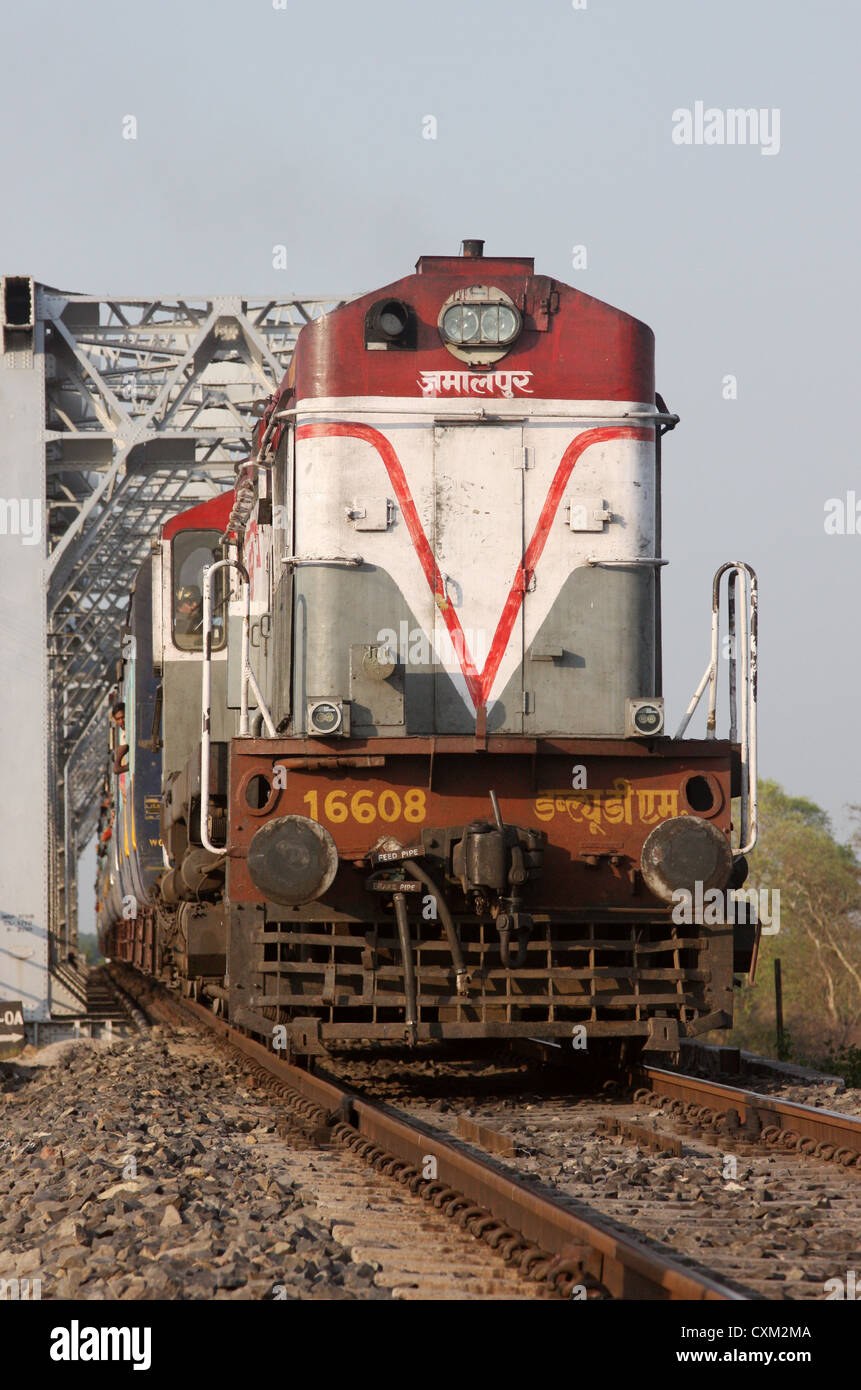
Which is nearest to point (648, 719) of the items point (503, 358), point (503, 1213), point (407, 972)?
point (407, 972)

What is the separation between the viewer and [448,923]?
8.27 metres

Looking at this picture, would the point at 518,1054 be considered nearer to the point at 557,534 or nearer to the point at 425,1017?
the point at 425,1017

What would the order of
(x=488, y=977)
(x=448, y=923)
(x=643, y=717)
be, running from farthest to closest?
(x=643, y=717), (x=488, y=977), (x=448, y=923)

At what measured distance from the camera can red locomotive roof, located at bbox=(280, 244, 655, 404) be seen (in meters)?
9.16

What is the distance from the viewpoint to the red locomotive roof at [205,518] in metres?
14.0

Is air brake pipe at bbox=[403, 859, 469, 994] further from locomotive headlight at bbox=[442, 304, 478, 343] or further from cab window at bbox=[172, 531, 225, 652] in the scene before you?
cab window at bbox=[172, 531, 225, 652]

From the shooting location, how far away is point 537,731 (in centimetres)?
907

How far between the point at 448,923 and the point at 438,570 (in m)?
2.07

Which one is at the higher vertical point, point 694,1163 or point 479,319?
point 479,319

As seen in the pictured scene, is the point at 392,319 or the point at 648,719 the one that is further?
the point at 392,319

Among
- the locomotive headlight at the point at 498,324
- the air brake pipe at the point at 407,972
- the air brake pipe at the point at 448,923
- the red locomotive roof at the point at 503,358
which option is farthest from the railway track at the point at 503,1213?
the locomotive headlight at the point at 498,324

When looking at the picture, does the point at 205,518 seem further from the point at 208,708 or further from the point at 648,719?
the point at 648,719
